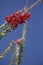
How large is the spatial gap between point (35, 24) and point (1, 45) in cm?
49

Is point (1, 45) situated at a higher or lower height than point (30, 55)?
higher

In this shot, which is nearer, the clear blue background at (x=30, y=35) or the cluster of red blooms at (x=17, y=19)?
the cluster of red blooms at (x=17, y=19)

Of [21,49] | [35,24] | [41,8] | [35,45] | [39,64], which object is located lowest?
[21,49]

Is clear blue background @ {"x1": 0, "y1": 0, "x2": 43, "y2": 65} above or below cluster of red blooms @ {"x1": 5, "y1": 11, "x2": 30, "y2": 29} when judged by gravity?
above

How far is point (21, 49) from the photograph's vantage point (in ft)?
1.50

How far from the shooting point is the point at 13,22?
448 millimetres

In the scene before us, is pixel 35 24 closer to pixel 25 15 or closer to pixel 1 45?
pixel 1 45

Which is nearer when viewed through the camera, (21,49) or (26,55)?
(21,49)

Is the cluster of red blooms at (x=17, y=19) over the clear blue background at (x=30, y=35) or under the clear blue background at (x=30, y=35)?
under

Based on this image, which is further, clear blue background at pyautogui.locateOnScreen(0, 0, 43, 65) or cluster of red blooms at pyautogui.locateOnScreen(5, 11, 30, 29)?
clear blue background at pyautogui.locateOnScreen(0, 0, 43, 65)

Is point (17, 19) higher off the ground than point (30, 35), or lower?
lower

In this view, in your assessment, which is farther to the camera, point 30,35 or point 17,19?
point 30,35

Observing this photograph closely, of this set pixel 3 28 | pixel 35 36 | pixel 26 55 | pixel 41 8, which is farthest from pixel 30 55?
pixel 3 28

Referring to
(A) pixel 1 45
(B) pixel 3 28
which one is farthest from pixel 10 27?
(A) pixel 1 45
